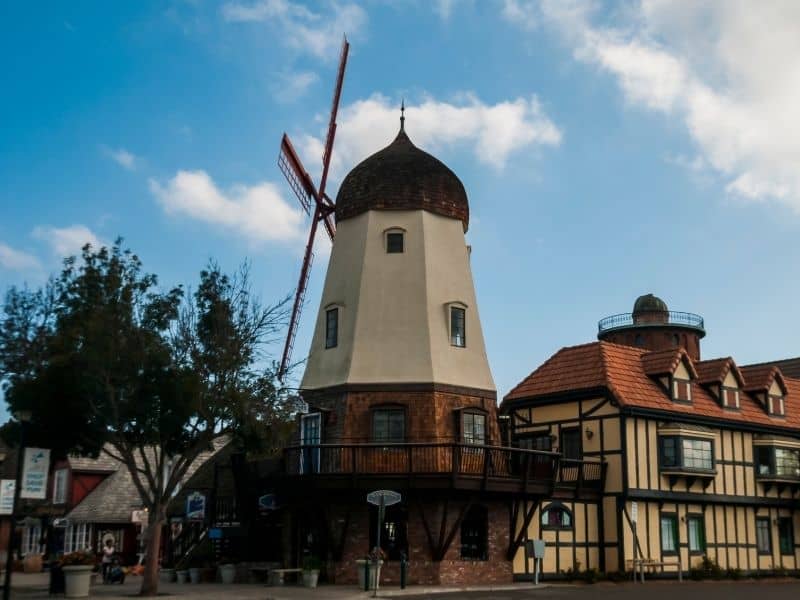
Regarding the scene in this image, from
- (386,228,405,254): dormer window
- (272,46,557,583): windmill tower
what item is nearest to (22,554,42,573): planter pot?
(272,46,557,583): windmill tower

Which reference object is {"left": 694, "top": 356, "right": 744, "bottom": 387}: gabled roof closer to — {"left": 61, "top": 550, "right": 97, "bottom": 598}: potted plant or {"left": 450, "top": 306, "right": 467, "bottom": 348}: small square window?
{"left": 450, "top": 306, "right": 467, "bottom": 348}: small square window

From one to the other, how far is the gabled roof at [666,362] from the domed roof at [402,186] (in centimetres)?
810

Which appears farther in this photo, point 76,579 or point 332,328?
point 332,328

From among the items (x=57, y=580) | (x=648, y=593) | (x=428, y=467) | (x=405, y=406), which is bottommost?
(x=648, y=593)

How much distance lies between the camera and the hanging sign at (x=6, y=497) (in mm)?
19031

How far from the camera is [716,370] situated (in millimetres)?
33750

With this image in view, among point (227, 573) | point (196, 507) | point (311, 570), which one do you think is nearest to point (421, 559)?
point (311, 570)

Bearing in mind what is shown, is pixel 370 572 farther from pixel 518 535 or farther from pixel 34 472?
pixel 34 472

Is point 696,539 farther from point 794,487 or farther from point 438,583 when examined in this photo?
point 438,583

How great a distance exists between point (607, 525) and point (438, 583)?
7.05 meters

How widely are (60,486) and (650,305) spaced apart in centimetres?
3419

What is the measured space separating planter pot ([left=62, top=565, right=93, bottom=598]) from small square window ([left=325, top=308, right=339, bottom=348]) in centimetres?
1010

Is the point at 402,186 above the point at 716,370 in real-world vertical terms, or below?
above

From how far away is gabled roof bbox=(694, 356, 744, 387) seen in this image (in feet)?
110
